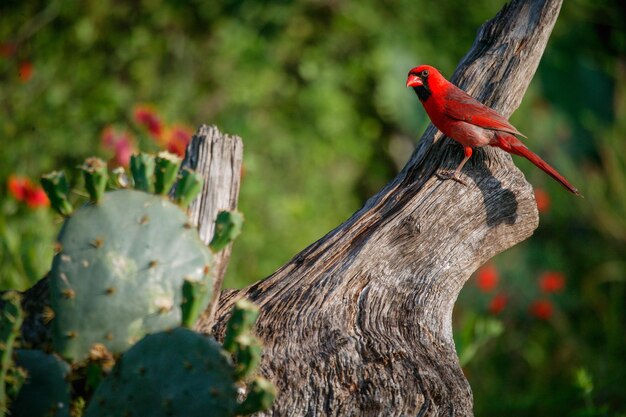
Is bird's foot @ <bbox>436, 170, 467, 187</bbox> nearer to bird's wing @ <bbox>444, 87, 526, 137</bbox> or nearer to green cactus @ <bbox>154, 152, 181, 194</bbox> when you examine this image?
bird's wing @ <bbox>444, 87, 526, 137</bbox>

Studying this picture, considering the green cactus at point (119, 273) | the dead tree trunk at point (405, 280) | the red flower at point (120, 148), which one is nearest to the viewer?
the green cactus at point (119, 273)

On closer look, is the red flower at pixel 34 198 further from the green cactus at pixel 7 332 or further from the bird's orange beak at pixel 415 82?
the green cactus at pixel 7 332

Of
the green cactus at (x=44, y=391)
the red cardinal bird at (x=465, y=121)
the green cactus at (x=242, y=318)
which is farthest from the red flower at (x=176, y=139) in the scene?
the green cactus at (x=242, y=318)

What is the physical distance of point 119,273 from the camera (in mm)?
1598

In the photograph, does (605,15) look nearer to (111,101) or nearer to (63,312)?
(111,101)

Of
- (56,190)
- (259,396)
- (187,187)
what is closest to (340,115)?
(187,187)

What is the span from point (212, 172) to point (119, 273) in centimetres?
48

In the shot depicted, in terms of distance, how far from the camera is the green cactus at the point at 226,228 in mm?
1719

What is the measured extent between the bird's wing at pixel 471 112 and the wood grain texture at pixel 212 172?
740 mm

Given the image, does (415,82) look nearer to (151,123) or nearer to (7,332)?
(151,123)

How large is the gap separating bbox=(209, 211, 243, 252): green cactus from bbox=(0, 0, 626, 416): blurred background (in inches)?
103

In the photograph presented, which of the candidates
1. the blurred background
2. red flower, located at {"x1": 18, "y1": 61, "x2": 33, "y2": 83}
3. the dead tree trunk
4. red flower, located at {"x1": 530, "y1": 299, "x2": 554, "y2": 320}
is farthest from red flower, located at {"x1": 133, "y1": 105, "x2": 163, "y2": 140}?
red flower, located at {"x1": 530, "y1": 299, "x2": 554, "y2": 320}

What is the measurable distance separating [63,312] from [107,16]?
184 inches

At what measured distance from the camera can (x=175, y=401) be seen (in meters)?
1.52
